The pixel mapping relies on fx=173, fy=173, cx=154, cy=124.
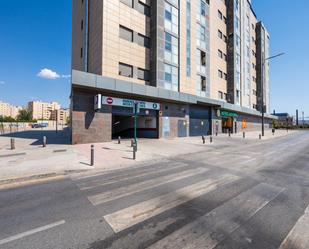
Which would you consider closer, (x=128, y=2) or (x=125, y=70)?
(x=125, y=70)

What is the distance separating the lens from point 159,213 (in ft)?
13.4

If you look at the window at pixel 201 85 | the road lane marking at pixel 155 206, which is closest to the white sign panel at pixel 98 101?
the road lane marking at pixel 155 206

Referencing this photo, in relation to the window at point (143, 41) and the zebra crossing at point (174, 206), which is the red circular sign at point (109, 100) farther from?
the zebra crossing at point (174, 206)

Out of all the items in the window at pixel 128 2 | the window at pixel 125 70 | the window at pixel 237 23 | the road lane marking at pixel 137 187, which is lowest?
the road lane marking at pixel 137 187

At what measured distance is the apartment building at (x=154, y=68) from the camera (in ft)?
55.6

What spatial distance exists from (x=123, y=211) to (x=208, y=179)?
12.4 feet

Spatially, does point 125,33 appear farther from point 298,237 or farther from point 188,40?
point 298,237

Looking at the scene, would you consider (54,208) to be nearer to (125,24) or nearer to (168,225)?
(168,225)

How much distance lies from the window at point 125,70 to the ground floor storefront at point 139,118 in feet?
10.5

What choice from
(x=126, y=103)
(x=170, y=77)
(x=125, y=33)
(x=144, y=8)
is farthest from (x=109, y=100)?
(x=144, y=8)

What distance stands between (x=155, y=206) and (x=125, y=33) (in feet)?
69.6

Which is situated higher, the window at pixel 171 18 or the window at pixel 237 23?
the window at pixel 237 23

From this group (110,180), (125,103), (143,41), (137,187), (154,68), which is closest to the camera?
(137,187)

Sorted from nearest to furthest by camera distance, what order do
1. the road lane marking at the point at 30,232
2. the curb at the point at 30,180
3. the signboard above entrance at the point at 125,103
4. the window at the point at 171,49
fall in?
the road lane marking at the point at 30,232
the curb at the point at 30,180
the signboard above entrance at the point at 125,103
the window at the point at 171,49
